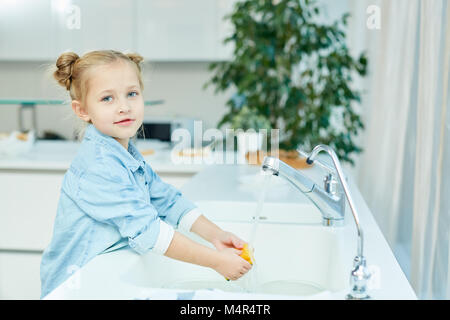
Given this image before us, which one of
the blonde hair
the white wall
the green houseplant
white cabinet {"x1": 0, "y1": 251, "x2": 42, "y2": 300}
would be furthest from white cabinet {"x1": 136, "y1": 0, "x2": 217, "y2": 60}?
the blonde hair

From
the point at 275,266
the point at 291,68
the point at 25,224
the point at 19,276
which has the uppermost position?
the point at 291,68

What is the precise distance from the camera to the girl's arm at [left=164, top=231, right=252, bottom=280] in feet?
3.19

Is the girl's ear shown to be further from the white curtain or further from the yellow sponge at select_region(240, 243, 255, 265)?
the white curtain

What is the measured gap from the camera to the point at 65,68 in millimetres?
1062

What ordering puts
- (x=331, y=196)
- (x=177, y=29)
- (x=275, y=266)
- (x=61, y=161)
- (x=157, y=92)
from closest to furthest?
(x=331, y=196)
(x=275, y=266)
(x=61, y=161)
(x=177, y=29)
(x=157, y=92)

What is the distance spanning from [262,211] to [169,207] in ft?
1.20

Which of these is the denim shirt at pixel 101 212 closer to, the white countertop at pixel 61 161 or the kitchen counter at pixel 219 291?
the kitchen counter at pixel 219 291

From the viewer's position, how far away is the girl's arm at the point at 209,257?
97cm

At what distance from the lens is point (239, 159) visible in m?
2.25

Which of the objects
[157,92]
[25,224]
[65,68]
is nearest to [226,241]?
[65,68]

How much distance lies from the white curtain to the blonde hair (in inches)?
28.3

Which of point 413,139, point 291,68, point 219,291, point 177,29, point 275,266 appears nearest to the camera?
point 219,291

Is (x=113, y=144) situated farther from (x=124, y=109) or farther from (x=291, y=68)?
(x=291, y=68)

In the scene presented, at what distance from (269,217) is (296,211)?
0.08 m
